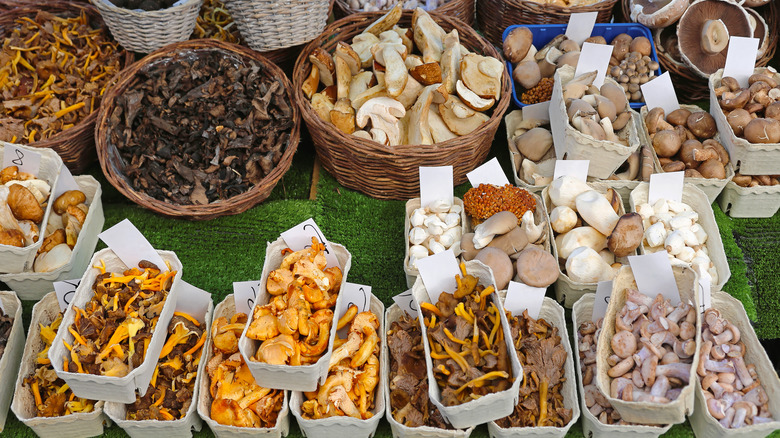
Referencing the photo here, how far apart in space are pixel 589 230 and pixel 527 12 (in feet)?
4.99

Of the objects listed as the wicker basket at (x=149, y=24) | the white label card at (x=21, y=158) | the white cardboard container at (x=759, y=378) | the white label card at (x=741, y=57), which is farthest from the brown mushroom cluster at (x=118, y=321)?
the white label card at (x=741, y=57)

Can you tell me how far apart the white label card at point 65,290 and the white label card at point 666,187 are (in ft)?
8.06

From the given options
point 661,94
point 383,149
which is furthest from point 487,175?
point 661,94

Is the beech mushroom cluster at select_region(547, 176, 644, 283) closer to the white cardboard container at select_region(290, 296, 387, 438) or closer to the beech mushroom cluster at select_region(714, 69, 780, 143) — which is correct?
the beech mushroom cluster at select_region(714, 69, 780, 143)

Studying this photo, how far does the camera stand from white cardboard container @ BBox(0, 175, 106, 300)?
8.42ft

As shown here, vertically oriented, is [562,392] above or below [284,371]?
below

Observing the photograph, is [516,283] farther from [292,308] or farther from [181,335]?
[181,335]

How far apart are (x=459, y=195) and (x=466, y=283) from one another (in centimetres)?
89

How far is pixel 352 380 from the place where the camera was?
2139 millimetres

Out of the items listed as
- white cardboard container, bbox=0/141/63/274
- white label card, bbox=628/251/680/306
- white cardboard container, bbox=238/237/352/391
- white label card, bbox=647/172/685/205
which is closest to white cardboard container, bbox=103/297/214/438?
white cardboard container, bbox=238/237/352/391

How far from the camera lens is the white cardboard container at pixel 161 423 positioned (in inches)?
82.6

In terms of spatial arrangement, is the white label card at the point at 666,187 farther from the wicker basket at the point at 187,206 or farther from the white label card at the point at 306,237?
the wicker basket at the point at 187,206

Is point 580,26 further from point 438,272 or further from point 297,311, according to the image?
point 297,311

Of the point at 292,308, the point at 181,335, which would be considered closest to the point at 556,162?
the point at 292,308
